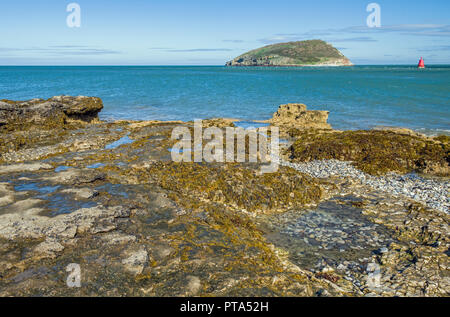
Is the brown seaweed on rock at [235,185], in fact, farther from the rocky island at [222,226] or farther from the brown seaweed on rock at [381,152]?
the brown seaweed on rock at [381,152]

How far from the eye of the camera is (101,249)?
20.6ft

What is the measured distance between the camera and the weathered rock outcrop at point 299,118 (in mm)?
25297

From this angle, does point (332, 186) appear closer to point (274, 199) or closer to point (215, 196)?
point (274, 199)

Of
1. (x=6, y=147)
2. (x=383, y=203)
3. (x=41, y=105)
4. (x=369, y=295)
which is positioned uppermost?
(x=41, y=105)

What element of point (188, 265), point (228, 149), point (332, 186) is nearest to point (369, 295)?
point (188, 265)

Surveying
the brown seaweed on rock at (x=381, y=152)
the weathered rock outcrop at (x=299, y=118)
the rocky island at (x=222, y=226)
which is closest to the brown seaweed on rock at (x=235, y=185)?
the rocky island at (x=222, y=226)

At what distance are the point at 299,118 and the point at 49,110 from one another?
66.2ft

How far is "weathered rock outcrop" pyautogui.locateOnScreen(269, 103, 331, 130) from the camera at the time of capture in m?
25.3

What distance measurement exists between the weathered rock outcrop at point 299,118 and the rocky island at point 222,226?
32.1 feet

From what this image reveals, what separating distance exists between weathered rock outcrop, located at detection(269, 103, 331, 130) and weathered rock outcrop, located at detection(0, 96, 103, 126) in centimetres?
1613

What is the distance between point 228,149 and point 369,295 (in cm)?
857

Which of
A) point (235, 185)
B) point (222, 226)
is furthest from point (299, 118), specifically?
point (222, 226)

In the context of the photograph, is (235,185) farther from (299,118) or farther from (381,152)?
(299,118)

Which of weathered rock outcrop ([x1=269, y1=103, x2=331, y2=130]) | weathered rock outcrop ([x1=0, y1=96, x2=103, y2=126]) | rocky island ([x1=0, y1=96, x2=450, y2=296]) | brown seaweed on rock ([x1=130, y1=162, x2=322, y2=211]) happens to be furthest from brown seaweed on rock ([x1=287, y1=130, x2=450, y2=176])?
weathered rock outcrop ([x1=0, y1=96, x2=103, y2=126])
